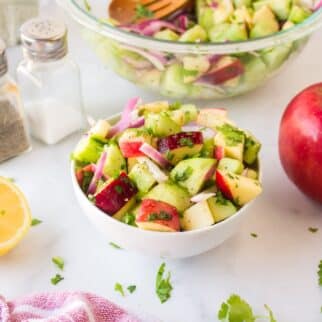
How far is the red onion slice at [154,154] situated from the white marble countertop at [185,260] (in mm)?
154

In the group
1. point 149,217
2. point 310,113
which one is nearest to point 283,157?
point 310,113

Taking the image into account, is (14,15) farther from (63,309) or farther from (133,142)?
(63,309)

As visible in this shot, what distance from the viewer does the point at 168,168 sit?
3.60 ft

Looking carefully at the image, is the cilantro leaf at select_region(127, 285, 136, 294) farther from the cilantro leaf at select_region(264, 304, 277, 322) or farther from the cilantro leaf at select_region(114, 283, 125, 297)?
the cilantro leaf at select_region(264, 304, 277, 322)

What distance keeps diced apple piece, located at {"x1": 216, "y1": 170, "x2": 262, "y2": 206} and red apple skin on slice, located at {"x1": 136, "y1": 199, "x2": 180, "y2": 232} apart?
81mm

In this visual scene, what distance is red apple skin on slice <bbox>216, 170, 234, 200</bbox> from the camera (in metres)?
1.04

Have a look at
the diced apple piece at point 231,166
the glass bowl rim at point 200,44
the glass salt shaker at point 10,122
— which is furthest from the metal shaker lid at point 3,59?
the diced apple piece at point 231,166

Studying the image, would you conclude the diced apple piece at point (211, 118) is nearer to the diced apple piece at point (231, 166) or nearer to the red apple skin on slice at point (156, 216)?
the diced apple piece at point (231, 166)

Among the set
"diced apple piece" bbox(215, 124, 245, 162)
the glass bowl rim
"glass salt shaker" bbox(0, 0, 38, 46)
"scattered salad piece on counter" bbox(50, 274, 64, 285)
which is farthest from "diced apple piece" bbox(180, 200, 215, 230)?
"glass salt shaker" bbox(0, 0, 38, 46)

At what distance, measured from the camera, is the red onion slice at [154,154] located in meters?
1.08

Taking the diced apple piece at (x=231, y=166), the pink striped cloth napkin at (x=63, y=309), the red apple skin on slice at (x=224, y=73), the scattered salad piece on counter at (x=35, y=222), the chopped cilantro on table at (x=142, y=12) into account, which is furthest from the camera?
the chopped cilantro on table at (x=142, y=12)

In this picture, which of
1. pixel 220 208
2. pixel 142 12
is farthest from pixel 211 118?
pixel 142 12

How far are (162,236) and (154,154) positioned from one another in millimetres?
132

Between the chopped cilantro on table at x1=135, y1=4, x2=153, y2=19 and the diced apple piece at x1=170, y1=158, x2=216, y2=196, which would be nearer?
the diced apple piece at x1=170, y1=158, x2=216, y2=196
